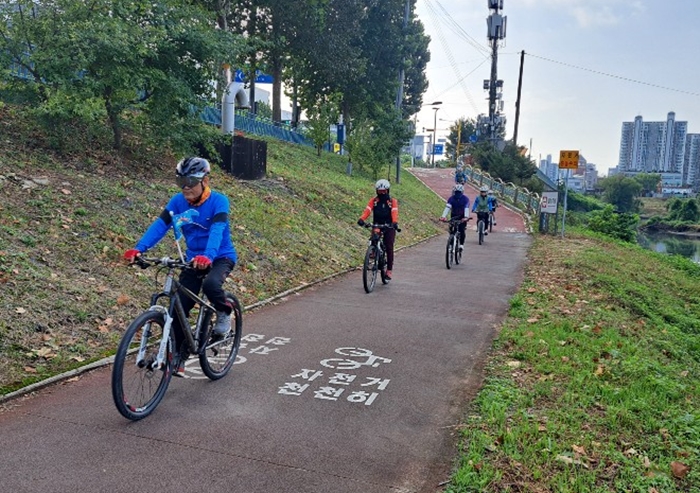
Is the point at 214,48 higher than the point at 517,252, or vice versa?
the point at 214,48

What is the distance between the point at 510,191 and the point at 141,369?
3093 cm

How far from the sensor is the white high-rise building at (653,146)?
12962cm

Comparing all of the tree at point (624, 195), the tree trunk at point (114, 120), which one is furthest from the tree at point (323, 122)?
the tree at point (624, 195)

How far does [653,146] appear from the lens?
452ft

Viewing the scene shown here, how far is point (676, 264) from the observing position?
21.4 meters

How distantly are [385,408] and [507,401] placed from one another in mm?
1057

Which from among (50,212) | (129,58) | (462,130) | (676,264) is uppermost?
(462,130)

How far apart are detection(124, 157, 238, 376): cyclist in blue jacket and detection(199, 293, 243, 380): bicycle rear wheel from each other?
0.22m

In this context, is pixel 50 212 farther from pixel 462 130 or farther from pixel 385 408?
pixel 462 130

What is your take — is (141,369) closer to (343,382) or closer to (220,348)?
(220,348)

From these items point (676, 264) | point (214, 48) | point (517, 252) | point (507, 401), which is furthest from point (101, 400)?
point (676, 264)

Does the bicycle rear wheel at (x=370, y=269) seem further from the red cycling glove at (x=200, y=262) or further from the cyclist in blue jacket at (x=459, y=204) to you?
the red cycling glove at (x=200, y=262)

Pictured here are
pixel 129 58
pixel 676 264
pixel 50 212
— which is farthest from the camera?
pixel 676 264

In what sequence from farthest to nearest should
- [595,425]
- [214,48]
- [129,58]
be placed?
[214,48] < [129,58] < [595,425]
